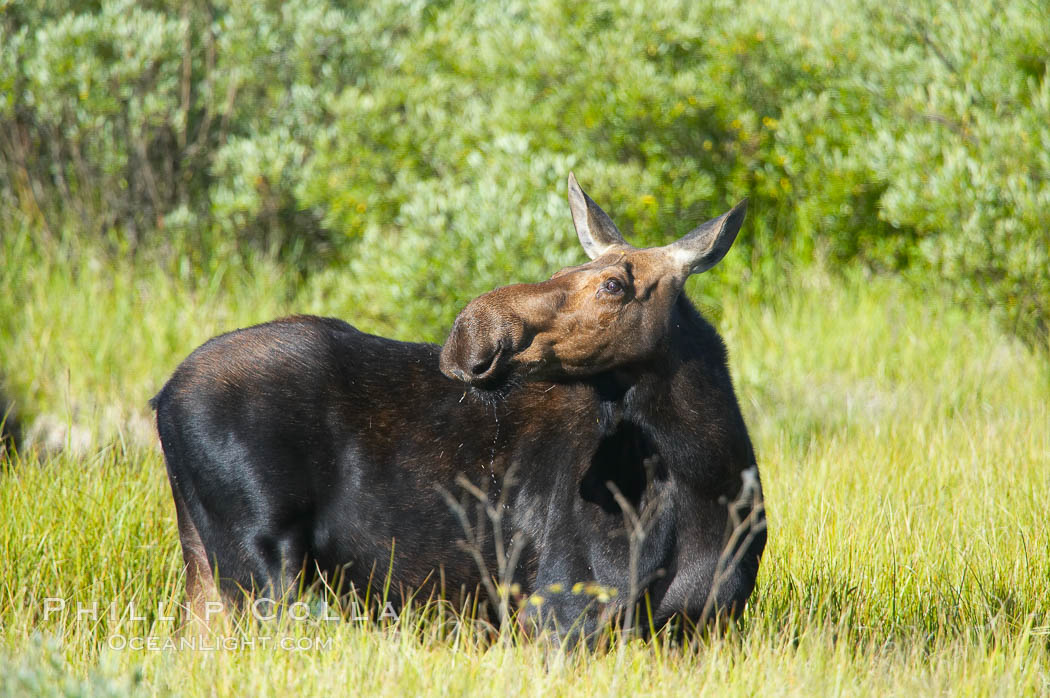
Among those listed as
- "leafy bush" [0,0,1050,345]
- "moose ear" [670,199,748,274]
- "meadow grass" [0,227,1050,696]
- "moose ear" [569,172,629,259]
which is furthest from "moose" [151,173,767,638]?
"leafy bush" [0,0,1050,345]

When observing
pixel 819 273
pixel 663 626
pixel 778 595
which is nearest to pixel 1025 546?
pixel 778 595

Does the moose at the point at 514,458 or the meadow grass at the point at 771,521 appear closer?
the meadow grass at the point at 771,521

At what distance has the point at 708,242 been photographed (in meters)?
3.74

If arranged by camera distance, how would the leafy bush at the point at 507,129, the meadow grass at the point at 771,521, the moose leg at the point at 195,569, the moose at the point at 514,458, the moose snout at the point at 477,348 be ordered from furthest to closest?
the leafy bush at the point at 507,129 < the moose leg at the point at 195,569 < the moose at the point at 514,458 < the moose snout at the point at 477,348 < the meadow grass at the point at 771,521

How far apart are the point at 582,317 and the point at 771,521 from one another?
1.97 metres

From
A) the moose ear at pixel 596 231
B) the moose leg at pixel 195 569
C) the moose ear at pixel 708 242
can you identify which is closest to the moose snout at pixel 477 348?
the moose ear at pixel 708 242

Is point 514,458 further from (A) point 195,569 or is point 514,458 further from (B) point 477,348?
(A) point 195,569

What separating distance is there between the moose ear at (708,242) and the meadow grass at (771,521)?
131 centimetres

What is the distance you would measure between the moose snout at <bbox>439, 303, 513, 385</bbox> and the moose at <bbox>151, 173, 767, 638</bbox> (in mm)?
69

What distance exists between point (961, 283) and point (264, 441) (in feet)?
20.7

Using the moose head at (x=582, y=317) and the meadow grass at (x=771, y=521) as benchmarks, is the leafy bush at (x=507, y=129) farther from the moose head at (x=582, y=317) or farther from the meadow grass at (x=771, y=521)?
the moose head at (x=582, y=317)

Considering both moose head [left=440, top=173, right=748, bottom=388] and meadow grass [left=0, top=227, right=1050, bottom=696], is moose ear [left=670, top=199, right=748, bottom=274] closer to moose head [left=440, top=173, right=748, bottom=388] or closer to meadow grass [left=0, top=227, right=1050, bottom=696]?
moose head [left=440, top=173, right=748, bottom=388]

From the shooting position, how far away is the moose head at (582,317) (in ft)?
11.0

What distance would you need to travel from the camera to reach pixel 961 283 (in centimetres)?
818
